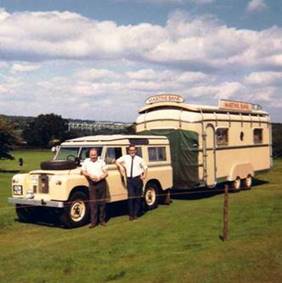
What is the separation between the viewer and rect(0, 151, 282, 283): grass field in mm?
9164

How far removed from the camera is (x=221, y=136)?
2075 centimetres

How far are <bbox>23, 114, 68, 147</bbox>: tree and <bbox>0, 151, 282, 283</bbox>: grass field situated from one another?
72356 mm

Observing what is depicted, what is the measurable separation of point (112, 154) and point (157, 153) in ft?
8.04

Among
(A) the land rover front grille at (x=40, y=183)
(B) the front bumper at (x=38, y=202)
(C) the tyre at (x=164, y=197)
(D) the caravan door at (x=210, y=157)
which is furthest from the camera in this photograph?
(D) the caravan door at (x=210, y=157)

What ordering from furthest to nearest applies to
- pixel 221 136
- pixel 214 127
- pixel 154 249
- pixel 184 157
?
pixel 221 136
pixel 214 127
pixel 184 157
pixel 154 249

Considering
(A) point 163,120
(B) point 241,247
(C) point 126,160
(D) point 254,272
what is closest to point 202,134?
(A) point 163,120

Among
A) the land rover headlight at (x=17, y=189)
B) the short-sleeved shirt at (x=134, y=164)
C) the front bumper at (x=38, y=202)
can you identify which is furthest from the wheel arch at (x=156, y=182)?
the land rover headlight at (x=17, y=189)

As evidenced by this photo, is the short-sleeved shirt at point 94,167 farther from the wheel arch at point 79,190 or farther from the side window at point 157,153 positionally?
the side window at point 157,153

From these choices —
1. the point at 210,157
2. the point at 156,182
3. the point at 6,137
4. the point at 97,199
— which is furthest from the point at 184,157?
the point at 6,137

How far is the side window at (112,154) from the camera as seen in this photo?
15465mm

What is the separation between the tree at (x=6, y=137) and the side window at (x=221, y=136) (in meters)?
23.0

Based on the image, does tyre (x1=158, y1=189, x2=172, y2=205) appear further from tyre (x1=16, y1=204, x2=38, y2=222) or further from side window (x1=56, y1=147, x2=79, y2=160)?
tyre (x1=16, y1=204, x2=38, y2=222)

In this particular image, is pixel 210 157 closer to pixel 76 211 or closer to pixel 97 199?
pixel 97 199

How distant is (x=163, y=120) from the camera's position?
1995cm
